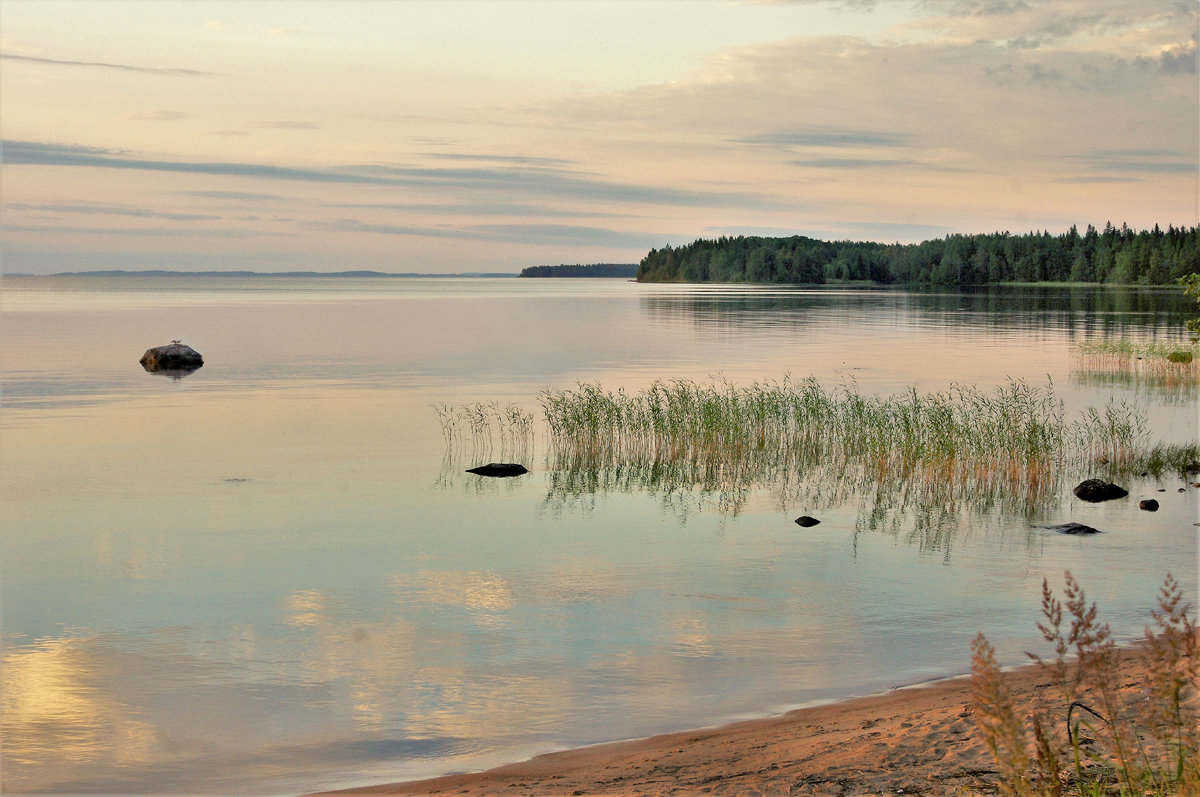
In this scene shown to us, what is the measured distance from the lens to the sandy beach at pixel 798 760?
9.35 metres

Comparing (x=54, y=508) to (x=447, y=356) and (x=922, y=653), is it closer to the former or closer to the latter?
(x=922, y=653)

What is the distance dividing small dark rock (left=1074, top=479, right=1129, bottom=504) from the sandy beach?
13.8 metres

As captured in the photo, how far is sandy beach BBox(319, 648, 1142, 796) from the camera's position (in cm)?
935

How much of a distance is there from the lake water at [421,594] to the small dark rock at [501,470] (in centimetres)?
47

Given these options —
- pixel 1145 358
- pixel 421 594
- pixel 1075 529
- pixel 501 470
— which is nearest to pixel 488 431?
pixel 501 470

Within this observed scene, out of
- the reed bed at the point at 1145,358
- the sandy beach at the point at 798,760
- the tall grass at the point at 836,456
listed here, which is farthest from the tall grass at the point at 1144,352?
the sandy beach at the point at 798,760

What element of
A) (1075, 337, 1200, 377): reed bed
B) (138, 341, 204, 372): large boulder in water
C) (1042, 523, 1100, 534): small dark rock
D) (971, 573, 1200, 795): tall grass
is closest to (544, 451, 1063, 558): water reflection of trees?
(1042, 523, 1100, 534): small dark rock

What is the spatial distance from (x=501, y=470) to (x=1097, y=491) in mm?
15323

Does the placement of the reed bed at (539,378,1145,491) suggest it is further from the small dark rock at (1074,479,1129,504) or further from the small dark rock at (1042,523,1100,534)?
the small dark rock at (1042,523,1100,534)

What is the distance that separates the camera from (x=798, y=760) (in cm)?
1023

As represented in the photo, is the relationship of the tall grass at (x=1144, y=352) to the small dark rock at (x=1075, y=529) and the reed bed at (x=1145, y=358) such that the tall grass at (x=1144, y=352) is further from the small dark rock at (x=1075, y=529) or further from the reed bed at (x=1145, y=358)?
the small dark rock at (x=1075, y=529)

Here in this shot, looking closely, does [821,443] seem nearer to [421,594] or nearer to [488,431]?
[488,431]

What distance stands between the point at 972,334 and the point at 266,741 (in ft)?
270

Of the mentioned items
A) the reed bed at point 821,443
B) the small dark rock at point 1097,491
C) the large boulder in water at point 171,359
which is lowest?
the small dark rock at point 1097,491
